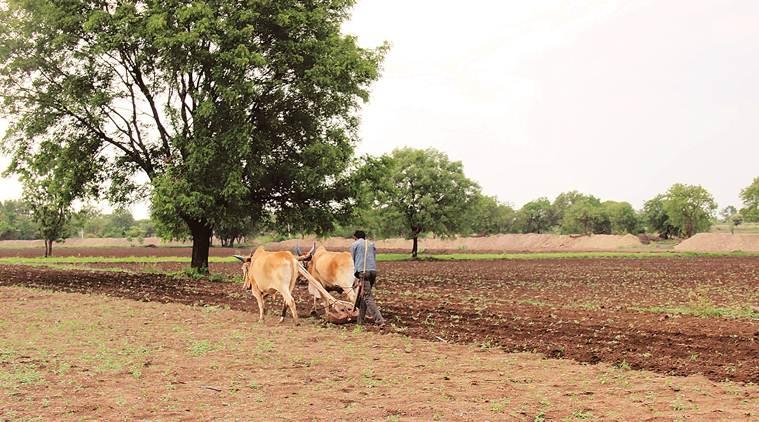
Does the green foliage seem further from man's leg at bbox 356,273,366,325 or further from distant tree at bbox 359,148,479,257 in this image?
man's leg at bbox 356,273,366,325

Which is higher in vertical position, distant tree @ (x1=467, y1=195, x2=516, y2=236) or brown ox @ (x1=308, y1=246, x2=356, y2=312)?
distant tree @ (x1=467, y1=195, x2=516, y2=236)

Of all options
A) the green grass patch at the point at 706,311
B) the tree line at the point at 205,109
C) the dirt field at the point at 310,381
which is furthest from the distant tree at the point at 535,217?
the dirt field at the point at 310,381

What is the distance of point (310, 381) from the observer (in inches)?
396

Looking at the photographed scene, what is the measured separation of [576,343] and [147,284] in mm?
19660

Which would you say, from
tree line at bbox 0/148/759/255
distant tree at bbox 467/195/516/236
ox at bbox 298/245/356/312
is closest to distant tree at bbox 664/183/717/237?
tree line at bbox 0/148/759/255

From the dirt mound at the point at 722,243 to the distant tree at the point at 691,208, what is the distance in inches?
1126

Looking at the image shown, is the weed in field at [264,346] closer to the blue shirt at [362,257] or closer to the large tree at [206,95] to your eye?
the blue shirt at [362,257]

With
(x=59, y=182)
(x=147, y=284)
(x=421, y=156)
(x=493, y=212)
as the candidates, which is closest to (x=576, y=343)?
(x=147, y=284)

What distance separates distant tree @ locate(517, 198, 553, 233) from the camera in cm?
18288

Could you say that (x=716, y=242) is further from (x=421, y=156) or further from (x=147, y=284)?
(x=147, y=284)

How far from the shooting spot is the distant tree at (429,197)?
214 ft

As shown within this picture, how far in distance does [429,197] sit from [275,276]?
4947 cm

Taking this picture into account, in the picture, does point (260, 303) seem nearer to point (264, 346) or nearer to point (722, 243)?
point (264, 346)

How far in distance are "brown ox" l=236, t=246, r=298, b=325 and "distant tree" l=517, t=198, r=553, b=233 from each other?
171 meters
